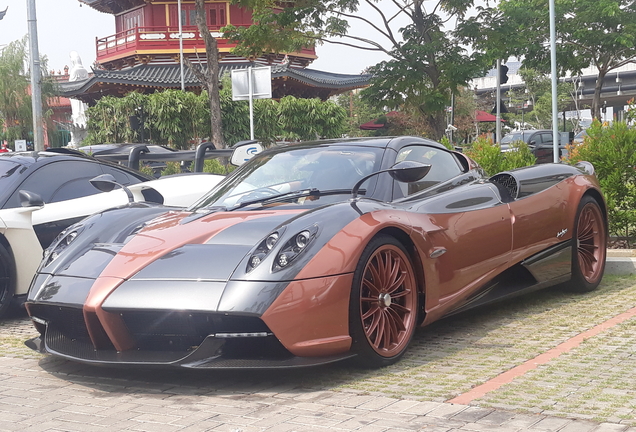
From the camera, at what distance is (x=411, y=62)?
69.4ft

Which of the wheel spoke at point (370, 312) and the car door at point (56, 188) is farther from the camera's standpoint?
the car door at point (56, 188)

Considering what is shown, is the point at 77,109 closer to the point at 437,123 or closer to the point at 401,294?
the point at 437,123

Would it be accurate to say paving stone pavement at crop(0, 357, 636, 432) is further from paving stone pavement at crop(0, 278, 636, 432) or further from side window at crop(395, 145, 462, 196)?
side window at crop(395, 145, 462, 196)

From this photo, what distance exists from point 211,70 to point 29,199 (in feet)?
59.8

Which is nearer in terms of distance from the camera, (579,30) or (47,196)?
(47,196)

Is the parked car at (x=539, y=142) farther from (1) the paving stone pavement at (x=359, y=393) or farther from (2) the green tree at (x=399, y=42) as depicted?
(1) the paving stone pavement at (x=359, y=393)

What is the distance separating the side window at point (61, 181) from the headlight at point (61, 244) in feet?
5.22

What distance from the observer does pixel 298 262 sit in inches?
157

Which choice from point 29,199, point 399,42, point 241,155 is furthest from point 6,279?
point 399,42

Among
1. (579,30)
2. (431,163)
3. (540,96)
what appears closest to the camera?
(431,163)

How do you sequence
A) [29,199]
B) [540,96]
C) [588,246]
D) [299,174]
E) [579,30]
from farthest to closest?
[540,96]
[579,30]
[588,246]
[29,199]
[299,174]

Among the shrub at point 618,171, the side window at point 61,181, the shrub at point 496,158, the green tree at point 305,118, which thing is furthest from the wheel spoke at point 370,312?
the green tree at point 305,118

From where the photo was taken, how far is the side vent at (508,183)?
5.73 metres

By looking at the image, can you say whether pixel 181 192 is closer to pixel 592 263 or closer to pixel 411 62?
pixel 592 263
